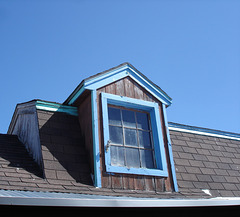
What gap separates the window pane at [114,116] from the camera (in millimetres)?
5336

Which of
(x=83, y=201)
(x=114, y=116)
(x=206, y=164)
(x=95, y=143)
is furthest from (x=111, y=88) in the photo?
(x=83, y=201)

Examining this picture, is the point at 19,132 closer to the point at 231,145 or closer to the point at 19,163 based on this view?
the point at 19,163

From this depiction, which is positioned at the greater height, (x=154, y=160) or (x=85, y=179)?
(x=154, y=160)

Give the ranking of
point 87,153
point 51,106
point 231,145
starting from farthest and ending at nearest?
point 231,145 → point 51,106 → point 87,153

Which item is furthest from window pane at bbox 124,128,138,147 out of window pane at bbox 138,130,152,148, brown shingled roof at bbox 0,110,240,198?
brown shingled roof at bbox 0,110,240,198

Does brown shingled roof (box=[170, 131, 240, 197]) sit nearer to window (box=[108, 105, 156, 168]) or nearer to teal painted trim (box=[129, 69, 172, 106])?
window (box=[108, 105, 156, 168])

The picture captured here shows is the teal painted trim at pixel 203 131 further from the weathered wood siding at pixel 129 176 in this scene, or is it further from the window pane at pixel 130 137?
the window pane at pixel 130 137

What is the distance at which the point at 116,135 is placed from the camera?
17.1ft

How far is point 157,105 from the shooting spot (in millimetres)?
5832

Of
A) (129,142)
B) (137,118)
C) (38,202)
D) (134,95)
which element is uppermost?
(134,95)

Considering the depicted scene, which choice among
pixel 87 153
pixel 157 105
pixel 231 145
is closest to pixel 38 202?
pixel 87 153

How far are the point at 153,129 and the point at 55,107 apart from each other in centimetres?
177

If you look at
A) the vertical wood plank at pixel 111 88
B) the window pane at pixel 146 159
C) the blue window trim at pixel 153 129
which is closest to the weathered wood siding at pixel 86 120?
the blue window trim at pixel 153 129

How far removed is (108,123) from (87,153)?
1.97 ft
